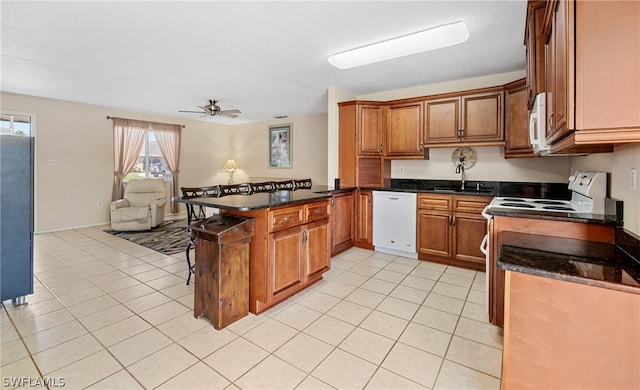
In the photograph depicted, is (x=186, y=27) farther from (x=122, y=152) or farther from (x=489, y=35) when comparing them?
(x=122, y=152)

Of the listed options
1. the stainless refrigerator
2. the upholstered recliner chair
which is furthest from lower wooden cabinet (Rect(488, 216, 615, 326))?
the upholstered recliner chair

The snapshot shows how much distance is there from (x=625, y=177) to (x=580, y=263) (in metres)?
0.64

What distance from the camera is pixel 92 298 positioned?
2609mm

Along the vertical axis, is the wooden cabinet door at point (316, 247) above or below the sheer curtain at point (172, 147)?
below

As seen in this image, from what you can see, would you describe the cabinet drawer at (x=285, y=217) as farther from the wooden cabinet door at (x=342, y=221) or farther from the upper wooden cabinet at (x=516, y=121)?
the upper wooden cabinet at (x=516, y=121)

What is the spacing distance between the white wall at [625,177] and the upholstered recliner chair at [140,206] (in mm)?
6155

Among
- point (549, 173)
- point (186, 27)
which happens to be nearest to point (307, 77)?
point (186, 27)

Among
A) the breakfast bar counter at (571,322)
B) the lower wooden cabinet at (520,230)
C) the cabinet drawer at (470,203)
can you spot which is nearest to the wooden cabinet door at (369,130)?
the cabinet drawer at (470,203)

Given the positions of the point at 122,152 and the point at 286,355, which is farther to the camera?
the point at 122,152

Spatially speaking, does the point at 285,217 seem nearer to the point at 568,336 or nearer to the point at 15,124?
the point at 568,336

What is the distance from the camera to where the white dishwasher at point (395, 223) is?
381 centimetres

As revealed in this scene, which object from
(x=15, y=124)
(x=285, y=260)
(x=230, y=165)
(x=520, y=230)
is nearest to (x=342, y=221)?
(x=285, y=260)

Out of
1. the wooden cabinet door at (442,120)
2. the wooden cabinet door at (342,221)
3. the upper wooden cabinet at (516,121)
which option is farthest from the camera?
the wooden cabinet door at (342,221)

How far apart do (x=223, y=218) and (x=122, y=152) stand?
5.11 m
